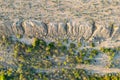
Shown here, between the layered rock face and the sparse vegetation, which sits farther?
the sparse vegetation

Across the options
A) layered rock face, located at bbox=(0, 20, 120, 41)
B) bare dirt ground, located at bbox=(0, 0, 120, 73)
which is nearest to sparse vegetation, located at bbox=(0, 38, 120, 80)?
layered rock face, located at bbox=(0, 20, 120, 41)

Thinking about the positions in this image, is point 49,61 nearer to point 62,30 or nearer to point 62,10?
point 62,30

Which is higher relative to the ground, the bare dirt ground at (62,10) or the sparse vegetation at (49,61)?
the bare dirt ground at (62,10)

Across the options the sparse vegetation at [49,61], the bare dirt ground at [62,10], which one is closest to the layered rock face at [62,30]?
the bare dirt ground at [62,10]

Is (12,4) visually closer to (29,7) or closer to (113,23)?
(29,7)

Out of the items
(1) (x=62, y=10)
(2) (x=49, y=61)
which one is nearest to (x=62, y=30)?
(1) (x=62, y=10)

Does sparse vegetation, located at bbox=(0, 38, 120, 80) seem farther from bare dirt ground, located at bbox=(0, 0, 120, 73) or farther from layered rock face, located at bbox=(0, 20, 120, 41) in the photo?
bare dirt ground, located at bbox=(0, 0, 120, 73)

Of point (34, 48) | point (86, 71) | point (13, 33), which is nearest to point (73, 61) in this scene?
point (86, 71)

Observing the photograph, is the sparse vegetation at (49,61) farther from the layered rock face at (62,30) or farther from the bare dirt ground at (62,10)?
the bare dirt ground at (62,10)
